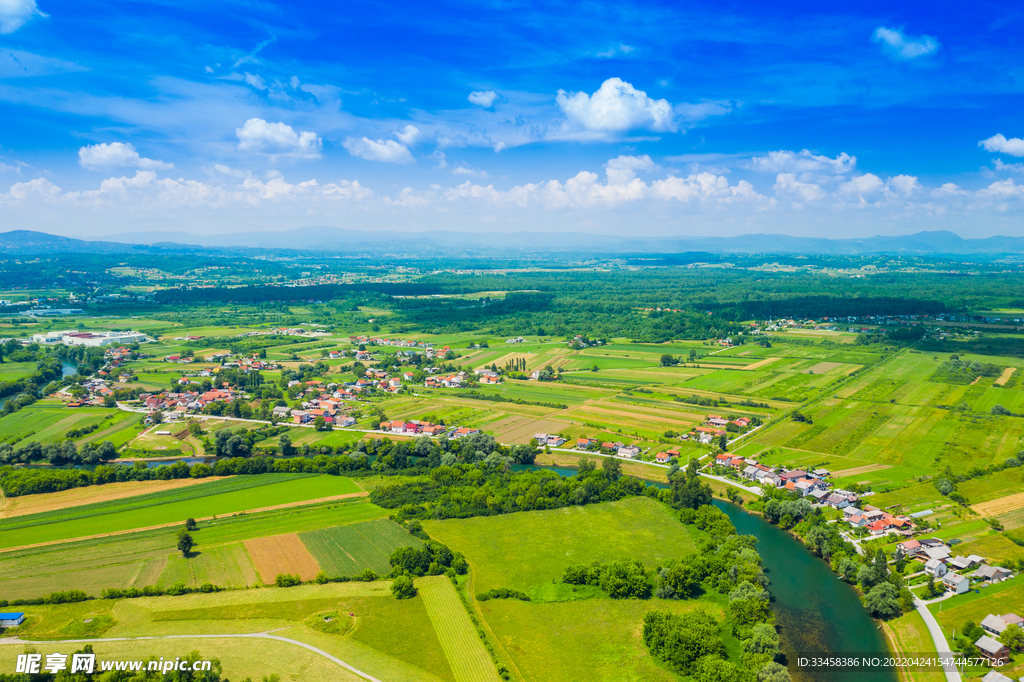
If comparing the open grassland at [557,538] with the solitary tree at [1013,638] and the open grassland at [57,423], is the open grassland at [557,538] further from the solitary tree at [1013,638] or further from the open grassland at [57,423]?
the open grassland at [57,423]

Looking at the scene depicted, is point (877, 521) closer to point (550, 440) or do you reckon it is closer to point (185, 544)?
point (550, 440)

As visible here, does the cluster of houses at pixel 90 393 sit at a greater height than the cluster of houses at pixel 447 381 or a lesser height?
lesser

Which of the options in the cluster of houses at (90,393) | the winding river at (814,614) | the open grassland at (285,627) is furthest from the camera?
the cluster of houses at (90,393)

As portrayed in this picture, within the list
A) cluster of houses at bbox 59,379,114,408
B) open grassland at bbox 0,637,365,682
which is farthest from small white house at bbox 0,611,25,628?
cluster of houses at bbox 59,379,114,408

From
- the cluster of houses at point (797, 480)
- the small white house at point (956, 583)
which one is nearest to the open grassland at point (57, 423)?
the cluster of houses at point (797, 480)

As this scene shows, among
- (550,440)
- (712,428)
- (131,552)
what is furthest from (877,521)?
(131,552)

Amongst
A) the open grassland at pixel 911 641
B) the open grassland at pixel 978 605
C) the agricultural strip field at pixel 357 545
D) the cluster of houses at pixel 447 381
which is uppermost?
the cluster of houses at pixel 447 381
